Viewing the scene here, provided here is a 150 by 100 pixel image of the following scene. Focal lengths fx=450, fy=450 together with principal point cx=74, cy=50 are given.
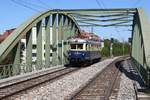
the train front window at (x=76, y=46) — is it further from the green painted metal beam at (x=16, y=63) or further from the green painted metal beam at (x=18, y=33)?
the green painted metal beam at (x=16, y=63)

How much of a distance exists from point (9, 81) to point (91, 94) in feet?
23.4

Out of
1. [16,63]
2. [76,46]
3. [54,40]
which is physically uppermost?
[54,40]

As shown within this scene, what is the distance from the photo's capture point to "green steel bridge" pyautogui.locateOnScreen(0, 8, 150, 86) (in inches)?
1034

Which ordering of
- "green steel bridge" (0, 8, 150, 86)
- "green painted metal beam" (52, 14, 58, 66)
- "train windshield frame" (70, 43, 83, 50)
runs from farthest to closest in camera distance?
"green painted metal beam" (52, 14, 58, 66), "train windshield frame" (70, 43, 83, 50), "green steel bridge" (0, 8, 150, 86)

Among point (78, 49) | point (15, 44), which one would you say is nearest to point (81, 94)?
point (15, 44)

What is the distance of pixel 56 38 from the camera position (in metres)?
41.1

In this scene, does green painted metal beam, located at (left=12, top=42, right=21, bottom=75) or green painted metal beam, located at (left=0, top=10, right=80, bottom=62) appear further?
green painted metal beam, located at (left=12, top=42, right=21, bottom=75)

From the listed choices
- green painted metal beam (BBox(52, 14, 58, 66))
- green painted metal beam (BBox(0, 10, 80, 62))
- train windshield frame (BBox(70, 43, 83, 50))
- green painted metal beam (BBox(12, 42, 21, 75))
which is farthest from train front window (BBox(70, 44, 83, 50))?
green painted metal beam (BBox(12, 42, 21, 75))

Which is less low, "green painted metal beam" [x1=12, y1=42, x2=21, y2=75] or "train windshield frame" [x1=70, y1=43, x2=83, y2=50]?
"train windshield frame" [x1=70, y1=43, x2=83, y2=50]

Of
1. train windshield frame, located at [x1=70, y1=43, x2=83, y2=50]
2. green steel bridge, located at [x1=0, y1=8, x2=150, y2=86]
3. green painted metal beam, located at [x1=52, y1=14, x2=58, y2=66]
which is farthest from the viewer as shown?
green painted metal beam, located at [x1=52, y1=14, x2=58, y2=66]

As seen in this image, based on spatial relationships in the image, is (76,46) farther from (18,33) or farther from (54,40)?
(18,33)

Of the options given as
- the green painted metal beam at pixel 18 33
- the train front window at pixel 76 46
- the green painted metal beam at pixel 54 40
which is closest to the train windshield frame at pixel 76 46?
the train front window at pixel 76 46

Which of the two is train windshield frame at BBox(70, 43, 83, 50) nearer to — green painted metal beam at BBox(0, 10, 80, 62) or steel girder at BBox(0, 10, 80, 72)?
steel girder at BBox(0, 10, 80, 72)

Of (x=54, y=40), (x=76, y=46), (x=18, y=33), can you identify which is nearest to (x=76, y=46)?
(x=76, y=46)
